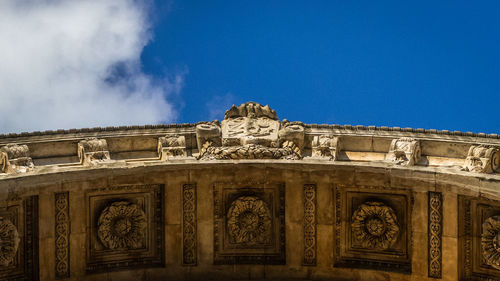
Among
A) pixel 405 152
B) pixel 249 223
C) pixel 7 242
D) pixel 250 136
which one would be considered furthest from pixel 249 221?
pixel 7 242

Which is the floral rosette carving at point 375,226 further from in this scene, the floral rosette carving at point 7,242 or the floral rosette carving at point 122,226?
the floral rosette carving at point 7,242

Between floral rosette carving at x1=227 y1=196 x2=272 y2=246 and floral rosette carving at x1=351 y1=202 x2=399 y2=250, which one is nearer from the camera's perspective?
floral rosette carving at x1=351 y1=202 x2=399 y2=250

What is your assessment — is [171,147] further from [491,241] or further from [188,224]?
[491,241]

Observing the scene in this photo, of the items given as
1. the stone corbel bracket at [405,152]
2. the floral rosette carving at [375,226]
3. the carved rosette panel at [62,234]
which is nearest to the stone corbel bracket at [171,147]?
the carved rosette panel at [62,234]

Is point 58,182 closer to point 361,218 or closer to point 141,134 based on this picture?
point 141,134

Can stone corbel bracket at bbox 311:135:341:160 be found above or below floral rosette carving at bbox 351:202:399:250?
above

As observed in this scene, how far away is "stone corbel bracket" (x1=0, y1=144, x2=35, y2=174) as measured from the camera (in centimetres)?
1791

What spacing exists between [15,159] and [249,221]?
18.3 feet

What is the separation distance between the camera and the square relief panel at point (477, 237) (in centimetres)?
1706

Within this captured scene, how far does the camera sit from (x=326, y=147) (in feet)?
62.7

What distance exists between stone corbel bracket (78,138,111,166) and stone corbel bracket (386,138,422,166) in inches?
265

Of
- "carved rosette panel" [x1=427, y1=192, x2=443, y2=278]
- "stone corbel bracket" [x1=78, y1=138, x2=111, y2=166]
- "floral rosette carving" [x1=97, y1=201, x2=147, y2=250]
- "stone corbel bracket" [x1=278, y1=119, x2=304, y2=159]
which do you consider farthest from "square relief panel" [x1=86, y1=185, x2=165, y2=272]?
"carved rosette panel" [x1=427, y1=192, x2=443, y2=278]

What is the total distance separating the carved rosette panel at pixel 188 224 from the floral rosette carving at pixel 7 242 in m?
3.75

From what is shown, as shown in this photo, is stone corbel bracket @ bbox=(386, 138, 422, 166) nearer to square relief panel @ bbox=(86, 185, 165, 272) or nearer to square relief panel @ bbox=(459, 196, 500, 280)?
square relief panel @ bbox=(459, 196, 500, 280)
